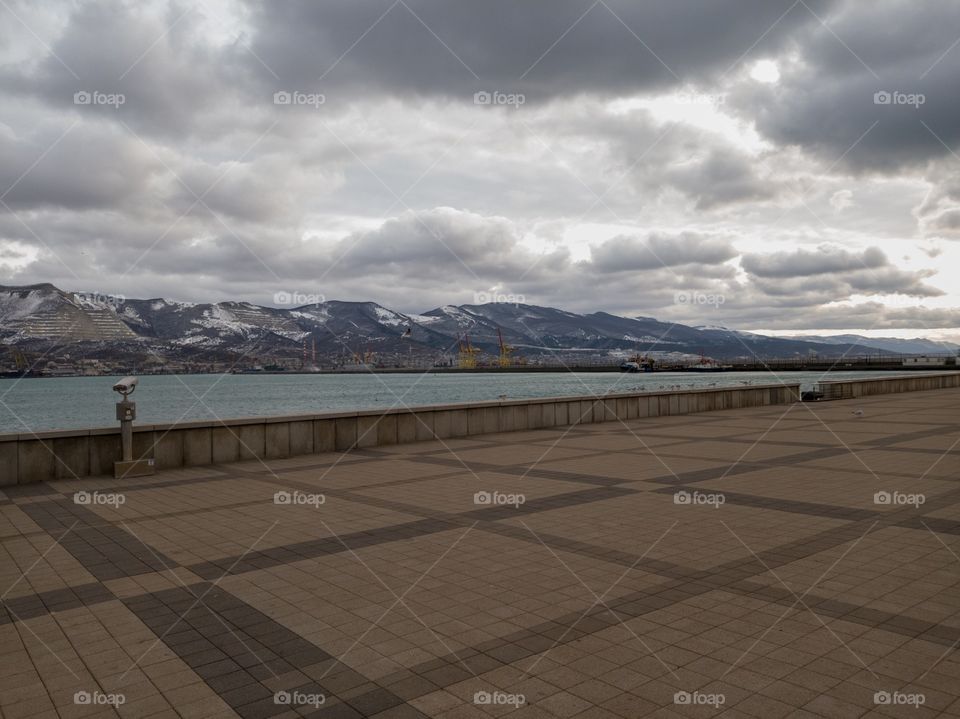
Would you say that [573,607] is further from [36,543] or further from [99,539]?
[36,543]

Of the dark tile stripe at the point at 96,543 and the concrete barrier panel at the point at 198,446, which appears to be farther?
the concrete barrier panel at the point at 198,446

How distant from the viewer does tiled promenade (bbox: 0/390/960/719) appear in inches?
180

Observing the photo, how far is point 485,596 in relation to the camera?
6.43 m

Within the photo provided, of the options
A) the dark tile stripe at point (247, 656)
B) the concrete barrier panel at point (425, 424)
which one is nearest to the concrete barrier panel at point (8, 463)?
the dark tile stripe at point (247, 656)

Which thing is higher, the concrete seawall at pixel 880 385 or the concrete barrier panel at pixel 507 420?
the concrete seawall at pixel 880 385

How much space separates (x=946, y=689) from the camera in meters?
4.50

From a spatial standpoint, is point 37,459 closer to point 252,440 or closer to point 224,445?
point 224,445

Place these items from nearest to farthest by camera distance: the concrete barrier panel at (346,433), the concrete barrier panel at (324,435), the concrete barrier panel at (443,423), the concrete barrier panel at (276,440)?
the concrete barrier panel at (276,440), the concrete barrier panel at (324,435), the concrete barrier panel at (346,433), the concrete barrier panel at (443,423)

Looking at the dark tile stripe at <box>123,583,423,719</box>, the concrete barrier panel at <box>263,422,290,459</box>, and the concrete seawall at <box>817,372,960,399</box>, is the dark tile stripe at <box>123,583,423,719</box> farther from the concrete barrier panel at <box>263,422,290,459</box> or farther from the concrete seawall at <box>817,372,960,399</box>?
the concrete seawall at <box>817,372,960,399</box>

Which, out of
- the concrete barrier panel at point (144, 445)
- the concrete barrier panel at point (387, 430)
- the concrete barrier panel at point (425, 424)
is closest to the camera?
the concrete barrier panel at point (144, 445)

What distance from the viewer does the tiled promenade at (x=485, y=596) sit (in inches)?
180

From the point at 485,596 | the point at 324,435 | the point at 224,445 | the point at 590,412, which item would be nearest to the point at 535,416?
the point at 590,412

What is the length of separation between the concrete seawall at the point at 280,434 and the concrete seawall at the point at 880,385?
55.6ft

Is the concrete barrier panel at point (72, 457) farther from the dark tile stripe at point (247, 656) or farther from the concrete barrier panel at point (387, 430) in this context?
the dark tile stripe at point (247, 656)
